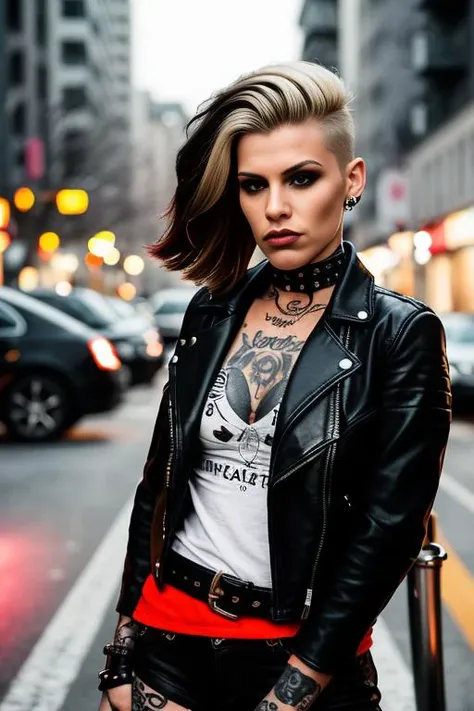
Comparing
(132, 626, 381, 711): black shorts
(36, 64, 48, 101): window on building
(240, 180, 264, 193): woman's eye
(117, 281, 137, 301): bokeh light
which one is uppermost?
(36, 64, 48, 101): window on building

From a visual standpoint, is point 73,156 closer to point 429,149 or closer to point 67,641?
point 429,149

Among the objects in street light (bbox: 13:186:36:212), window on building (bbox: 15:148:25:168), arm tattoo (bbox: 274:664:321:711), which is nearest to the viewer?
arm tattoo (bbox: 274:664:321:711)

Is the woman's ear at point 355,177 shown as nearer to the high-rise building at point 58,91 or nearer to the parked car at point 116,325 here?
the parked car at point 116,325

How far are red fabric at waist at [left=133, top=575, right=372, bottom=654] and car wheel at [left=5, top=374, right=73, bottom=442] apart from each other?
36.7 feet

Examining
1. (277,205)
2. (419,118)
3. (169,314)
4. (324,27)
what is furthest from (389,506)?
(324,27)

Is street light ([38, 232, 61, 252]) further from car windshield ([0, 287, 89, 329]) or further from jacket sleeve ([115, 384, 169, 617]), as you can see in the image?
jacket sleeve ([115, 384, 169, 617])

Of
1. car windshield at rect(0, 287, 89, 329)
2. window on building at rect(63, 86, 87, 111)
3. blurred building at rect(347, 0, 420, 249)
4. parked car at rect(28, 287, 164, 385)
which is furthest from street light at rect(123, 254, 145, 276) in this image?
car windshield at rect(0, 287, 89, 329)

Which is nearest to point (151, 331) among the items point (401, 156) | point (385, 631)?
point (385, 631)

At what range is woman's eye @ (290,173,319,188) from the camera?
2148 millimetres

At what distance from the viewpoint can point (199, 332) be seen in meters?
2.38

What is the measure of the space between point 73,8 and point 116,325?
89.9 metres

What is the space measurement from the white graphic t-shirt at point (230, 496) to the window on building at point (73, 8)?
104245 millimetres

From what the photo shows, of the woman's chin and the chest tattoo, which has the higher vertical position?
the woman's chin

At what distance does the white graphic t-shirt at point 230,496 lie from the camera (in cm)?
218
